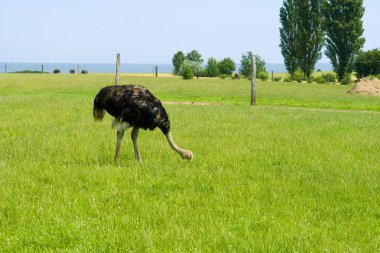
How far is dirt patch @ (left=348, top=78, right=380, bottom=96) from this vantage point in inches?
1518

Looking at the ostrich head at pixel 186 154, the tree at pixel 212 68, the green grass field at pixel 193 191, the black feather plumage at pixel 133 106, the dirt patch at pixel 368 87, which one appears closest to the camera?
the green grass field at pixel 193 191

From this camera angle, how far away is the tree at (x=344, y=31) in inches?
2479

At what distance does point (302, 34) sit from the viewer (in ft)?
220

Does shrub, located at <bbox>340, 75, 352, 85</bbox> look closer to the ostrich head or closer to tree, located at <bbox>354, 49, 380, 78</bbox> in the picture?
tree, located at <bbox>354, 49, 380, 78</bbox>

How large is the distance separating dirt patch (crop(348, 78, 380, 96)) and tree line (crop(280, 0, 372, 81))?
73.1 ft

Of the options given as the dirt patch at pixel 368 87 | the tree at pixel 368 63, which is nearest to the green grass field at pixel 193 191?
the dirt patch at pixel 368 87

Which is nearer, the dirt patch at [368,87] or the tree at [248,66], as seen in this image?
the dirt patch at [368,87]

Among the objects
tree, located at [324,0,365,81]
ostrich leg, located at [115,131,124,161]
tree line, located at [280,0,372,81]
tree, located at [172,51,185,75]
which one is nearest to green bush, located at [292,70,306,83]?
tree line, located at [280,0,372,81]

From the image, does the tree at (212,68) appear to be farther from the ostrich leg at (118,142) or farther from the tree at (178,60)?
the ostrich leg at (118,142)

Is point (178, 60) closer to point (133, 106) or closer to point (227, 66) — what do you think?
point (227, 66)

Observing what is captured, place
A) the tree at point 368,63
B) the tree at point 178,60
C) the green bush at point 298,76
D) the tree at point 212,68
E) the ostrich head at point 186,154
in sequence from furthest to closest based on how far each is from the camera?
1. the tree at point 178,60
2. the tree at point 212,68
3. the green bush at point 298,76
4. the tree at point 368,63
5. the ostrich head at point 186,154

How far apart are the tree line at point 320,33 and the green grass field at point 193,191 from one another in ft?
163

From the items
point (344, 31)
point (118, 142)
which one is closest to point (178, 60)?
point (344, 31)

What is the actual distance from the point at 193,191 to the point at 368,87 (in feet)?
109
